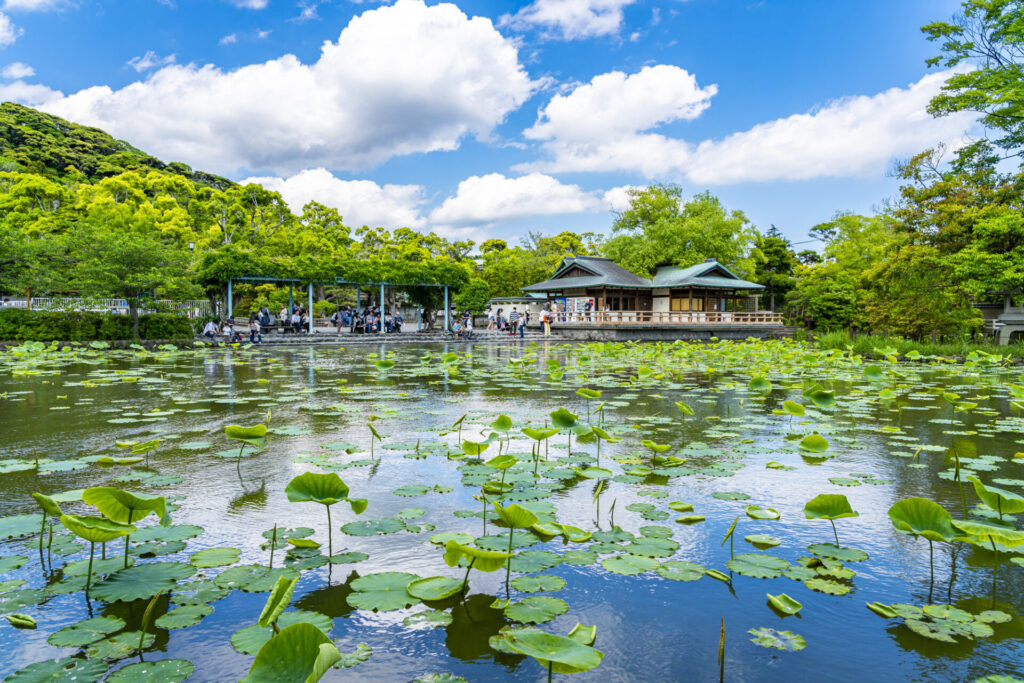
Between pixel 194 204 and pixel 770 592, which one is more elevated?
pixel 194 204

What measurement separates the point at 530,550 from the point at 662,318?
27.5 m

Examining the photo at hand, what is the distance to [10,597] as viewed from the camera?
1709 millimetres

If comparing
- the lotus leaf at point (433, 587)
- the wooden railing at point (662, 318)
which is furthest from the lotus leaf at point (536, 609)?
the wooden railing at point (662, 318)

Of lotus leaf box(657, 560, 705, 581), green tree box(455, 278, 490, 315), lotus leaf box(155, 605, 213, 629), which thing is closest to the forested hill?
green tree box(455, 278, 490, 315)

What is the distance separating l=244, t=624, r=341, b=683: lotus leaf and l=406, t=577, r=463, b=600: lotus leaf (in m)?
0.61

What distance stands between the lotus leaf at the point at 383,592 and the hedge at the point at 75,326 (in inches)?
694

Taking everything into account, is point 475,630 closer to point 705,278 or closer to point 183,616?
point 183,616

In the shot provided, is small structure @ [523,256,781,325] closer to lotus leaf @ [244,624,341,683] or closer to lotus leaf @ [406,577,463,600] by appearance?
lotus leaf @ [406,577,463,600]

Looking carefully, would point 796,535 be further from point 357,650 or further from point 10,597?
point 10,597

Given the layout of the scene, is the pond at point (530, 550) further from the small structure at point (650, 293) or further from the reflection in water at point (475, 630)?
the small structure at point (650, 293)

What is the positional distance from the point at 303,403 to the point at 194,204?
34.4 m

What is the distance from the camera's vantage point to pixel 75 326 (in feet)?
49.8

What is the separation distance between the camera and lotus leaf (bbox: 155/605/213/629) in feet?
5.13

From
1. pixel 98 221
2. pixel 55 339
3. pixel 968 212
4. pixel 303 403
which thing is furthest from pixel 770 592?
pixel 98 221
